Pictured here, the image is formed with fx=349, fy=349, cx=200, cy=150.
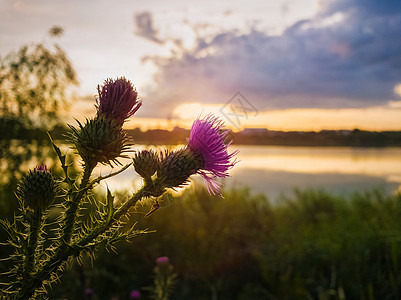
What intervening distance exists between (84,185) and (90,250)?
0.23 meters

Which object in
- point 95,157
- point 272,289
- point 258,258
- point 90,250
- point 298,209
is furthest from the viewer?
point 298,209

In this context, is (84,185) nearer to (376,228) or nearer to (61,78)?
(61,78)

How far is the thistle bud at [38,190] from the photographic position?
1269mm

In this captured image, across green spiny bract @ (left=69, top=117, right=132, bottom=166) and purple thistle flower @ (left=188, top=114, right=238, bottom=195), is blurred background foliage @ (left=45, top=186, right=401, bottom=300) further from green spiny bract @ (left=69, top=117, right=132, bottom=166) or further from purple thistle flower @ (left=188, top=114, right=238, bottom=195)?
green spiny bract @ (left=69, top=117, right=132, bottom=166)

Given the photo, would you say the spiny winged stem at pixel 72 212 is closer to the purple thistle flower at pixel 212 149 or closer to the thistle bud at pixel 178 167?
the thistle bud at pixel 178 167

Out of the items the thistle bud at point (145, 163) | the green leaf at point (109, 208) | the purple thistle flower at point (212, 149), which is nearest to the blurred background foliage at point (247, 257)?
the purple thistle flower at point (212, 149)

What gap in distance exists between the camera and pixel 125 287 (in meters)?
3.69

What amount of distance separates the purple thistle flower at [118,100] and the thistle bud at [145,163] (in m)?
0.17

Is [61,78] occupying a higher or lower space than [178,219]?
higher

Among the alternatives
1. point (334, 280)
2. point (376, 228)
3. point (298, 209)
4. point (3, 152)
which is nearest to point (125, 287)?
point (3, 152)

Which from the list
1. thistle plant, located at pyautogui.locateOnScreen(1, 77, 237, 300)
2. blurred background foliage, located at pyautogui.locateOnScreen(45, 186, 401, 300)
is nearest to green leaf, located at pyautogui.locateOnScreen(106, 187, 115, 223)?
thistle plant, located at pyautogui.locateOnScreen(1, 77, 237, 300)

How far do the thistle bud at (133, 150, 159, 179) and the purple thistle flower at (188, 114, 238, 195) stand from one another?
0.96ft

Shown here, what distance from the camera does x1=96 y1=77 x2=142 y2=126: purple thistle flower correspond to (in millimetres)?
1506

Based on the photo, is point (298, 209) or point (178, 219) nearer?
point (178, 219)
